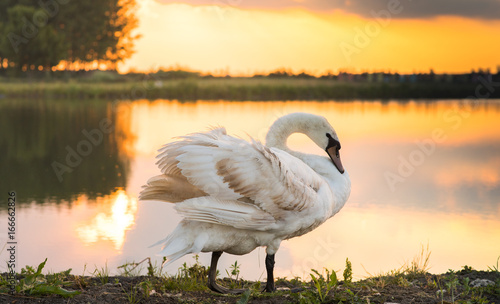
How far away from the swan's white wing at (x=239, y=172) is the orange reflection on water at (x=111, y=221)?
10.5ft

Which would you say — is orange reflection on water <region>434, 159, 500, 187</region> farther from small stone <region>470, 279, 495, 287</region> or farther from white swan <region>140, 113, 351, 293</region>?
white swan <region>140, 113, 351, 293</region>

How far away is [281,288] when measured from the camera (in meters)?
5.48

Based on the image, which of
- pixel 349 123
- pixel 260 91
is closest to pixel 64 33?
pixel 260 91

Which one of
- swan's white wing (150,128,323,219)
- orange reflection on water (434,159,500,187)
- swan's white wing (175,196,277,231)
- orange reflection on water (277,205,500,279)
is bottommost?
orange reflection on water (277,205,500,279)

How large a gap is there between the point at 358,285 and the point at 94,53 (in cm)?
6511

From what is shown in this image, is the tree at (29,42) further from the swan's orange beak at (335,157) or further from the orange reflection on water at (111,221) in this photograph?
the swan's orange beak at (335,157)

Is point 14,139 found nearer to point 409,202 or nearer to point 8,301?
point 409,202

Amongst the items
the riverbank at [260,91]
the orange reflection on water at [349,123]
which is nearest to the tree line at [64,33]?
the riverbank at [260,91]

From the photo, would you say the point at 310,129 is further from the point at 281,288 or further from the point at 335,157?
the point at 281,288

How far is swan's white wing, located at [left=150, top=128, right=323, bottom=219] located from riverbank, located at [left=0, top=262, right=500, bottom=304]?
68 cm

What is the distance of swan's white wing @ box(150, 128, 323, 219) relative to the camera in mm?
4805

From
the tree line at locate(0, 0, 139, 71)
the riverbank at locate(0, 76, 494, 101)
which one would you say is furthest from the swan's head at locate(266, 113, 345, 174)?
the tree line at locate(0, 0, 139, 71)

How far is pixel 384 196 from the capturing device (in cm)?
1149

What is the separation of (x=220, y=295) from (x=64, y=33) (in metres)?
61.4
